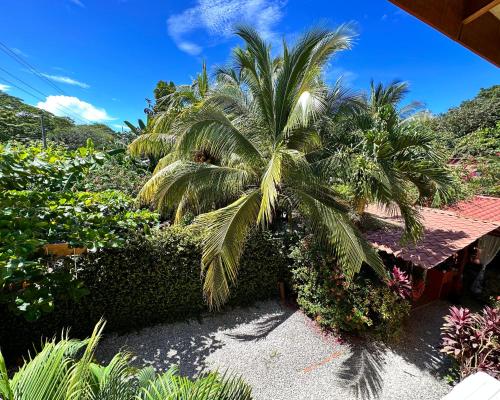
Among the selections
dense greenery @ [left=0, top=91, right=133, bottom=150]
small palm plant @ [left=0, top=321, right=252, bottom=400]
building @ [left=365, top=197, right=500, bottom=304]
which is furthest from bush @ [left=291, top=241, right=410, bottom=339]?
dense greenery @ [left=0, top=91, right=133, bottom=150]

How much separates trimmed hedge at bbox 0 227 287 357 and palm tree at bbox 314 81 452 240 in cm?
292

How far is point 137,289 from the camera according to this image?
605cm

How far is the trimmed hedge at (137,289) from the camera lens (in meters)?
5.33

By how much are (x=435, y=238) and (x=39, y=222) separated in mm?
8989

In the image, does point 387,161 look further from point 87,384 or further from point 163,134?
point 163,134

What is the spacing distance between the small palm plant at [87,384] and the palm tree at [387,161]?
16.6 feet

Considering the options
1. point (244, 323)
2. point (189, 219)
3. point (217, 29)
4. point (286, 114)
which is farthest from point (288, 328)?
point (217, 29)

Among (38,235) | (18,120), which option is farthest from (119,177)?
(18,120)

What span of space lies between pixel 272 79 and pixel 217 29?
1.71 meters

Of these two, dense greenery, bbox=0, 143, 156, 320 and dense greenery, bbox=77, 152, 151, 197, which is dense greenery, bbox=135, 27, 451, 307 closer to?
dense greenery, bbox=0, 143, 156, 320

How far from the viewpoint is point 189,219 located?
26.8 ft

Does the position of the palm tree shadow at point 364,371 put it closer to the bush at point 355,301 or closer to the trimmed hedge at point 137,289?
the bush at point 355,301

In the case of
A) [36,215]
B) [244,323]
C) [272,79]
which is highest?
[272,79]

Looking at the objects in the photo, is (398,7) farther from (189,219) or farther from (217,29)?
(189,219)
